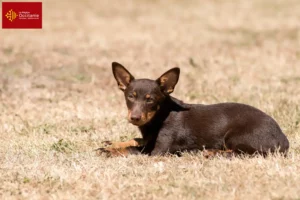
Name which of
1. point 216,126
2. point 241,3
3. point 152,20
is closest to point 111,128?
point 216,126

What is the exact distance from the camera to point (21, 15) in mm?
16734

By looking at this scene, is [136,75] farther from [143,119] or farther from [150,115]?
[143,119]

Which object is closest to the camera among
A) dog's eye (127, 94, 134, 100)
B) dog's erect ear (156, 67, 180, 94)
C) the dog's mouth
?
the dog's mouth

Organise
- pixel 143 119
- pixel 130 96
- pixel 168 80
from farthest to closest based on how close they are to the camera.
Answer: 1. pixel 168 80
2. pixel 130 96
3. pixel 143 119

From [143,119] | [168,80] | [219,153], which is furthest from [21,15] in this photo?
[219,153]

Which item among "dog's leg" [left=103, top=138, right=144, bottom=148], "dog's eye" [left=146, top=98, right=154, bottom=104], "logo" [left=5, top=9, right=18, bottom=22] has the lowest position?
"dog's leg" [left=103, top=138, right=144, bottom=148]

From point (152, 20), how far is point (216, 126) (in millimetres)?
14544

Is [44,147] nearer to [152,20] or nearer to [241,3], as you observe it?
[152,20]

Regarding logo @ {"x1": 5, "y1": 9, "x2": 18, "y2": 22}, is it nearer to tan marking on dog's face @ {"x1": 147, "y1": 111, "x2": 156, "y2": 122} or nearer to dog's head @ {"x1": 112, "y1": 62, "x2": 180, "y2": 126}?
dog's head @ {"x1": 112, "y1": 62, "x2": 180, "y2": 126}

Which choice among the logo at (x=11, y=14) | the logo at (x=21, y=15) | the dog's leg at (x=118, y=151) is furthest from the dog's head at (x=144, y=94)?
the logo at (x=11, y=14)

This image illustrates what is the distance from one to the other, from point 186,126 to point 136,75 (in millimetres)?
5789

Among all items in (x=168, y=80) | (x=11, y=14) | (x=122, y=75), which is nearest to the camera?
(x=168, y=80)

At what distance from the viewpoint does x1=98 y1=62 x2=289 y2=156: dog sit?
7379 millimetres

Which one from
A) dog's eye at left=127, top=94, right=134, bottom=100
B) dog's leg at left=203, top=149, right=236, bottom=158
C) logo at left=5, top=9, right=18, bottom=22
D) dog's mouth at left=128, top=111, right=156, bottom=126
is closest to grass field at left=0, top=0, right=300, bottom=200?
dog's leg at left=203, top=149, right=236, bottom=158
